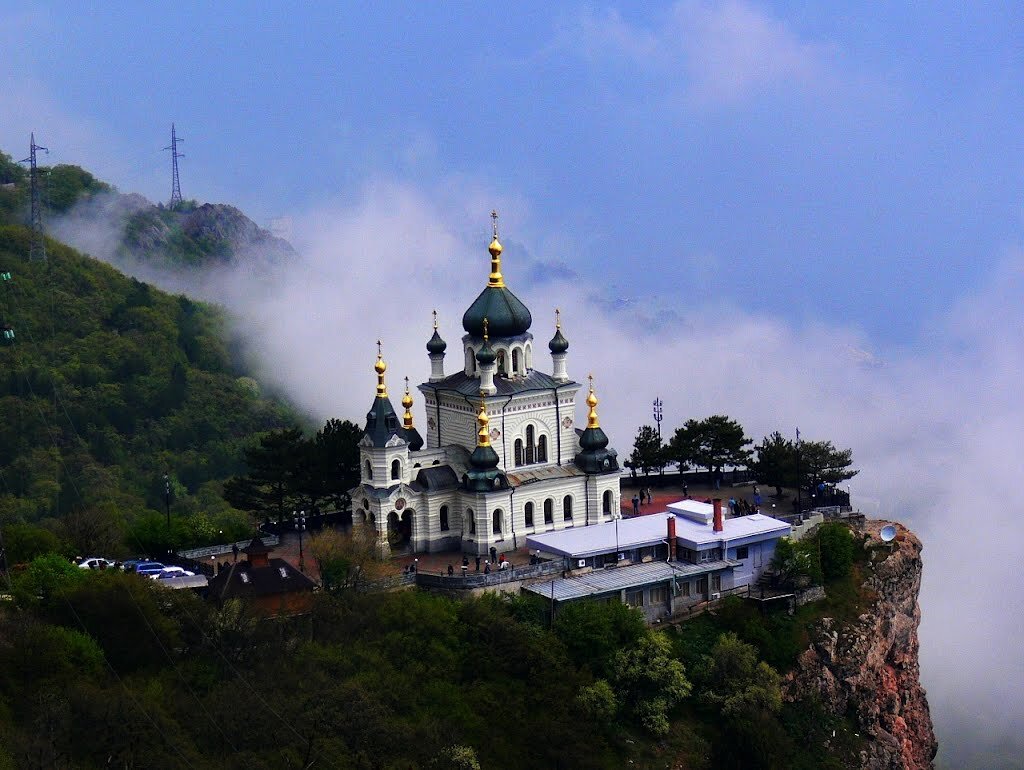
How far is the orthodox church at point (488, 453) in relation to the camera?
50344 mm

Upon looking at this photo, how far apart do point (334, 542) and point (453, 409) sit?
646 cm

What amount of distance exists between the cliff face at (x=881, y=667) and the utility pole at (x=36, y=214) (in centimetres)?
4362

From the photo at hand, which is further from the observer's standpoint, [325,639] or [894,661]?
[894,661]

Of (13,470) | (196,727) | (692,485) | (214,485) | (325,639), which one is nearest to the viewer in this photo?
(196,727)

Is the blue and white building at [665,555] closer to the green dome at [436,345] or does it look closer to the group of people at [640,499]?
the group of people at [640,499]

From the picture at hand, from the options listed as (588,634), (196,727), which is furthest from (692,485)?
(196,727)

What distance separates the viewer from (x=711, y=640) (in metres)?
48.8

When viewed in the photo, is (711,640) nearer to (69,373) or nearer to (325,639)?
(325,639)

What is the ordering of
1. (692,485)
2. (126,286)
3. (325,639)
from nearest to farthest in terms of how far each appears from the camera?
(325,639) < (692,485) < (126,286)

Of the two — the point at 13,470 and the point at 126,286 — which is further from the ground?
the point at 126,286

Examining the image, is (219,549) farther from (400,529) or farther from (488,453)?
(488,453)

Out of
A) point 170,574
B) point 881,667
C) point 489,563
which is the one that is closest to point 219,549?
point 170,574

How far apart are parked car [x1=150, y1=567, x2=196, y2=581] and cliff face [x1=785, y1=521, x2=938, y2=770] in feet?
52.8

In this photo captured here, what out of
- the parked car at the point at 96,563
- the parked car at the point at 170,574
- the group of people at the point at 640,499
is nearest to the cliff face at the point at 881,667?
→ the group of people at the point at 640,499
